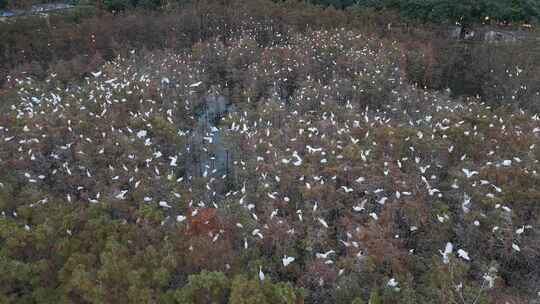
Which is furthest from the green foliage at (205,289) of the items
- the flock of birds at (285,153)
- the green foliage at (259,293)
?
the flock of birds at (285,153)

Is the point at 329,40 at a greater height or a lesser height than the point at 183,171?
greater

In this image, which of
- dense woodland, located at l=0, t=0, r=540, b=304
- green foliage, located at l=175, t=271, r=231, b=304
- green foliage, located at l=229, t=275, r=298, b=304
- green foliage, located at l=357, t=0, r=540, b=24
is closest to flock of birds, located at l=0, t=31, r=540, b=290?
dense woodland, located at l=0, t=0, r=540, b=304

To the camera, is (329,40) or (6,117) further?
(329,40)

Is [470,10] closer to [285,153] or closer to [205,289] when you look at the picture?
[285,153]

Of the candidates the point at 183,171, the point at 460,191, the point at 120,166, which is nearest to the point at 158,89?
the point at 183,171

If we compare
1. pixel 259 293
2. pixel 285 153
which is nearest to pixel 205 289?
pixel 259 293

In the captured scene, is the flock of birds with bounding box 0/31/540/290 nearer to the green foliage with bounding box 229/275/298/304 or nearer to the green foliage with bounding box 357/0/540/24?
the green foliage with bounding box 229/275/298/304

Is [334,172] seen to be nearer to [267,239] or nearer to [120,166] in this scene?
[267,239]
